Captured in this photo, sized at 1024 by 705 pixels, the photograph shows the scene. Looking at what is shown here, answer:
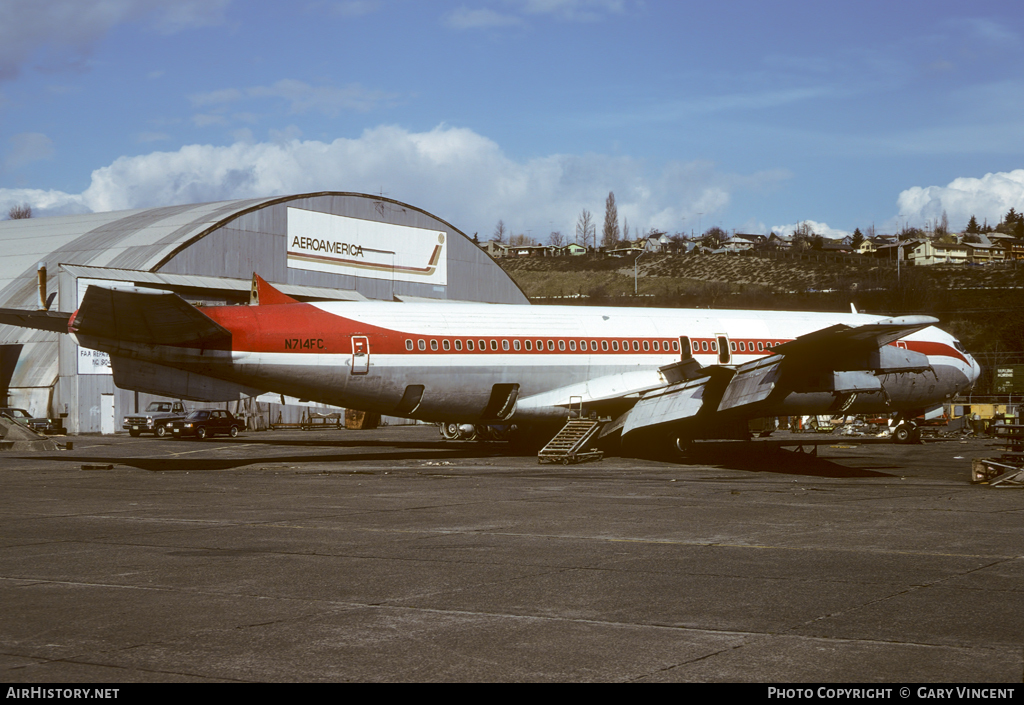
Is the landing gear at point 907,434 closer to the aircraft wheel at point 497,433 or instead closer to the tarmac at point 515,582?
the aircraft wheel at point 497,433

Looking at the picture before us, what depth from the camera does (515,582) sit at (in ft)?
34.1

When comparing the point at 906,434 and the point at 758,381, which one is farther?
the point at 906,434

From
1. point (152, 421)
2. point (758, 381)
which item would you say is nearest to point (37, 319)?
point (758, 381)

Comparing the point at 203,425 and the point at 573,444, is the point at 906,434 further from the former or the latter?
the point at 203,425

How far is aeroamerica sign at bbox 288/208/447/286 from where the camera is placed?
63.9 meters

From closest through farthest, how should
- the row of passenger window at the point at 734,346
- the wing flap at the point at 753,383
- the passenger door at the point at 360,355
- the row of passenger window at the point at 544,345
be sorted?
1. the wing flap at the point at 753,383
2. the passenger door at the point at 360,355
3. the row of passenger window at the point at 544,345
4. the row of passenger window at the point at 734,346

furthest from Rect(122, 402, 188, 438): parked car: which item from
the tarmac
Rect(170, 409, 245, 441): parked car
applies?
the tarmac

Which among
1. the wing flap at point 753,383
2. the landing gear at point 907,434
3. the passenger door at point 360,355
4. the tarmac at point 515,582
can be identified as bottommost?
the landing gear at point 907,434

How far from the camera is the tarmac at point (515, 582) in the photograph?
23.5ft

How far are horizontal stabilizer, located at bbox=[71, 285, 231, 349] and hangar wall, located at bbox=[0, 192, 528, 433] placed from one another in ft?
96.2

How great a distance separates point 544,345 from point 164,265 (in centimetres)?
3324

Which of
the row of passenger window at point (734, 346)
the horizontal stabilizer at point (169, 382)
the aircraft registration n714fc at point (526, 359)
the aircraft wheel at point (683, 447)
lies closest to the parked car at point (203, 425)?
the aircraft registration n714fc at point (526, 359)

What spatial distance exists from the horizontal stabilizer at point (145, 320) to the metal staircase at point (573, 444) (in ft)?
32.9
